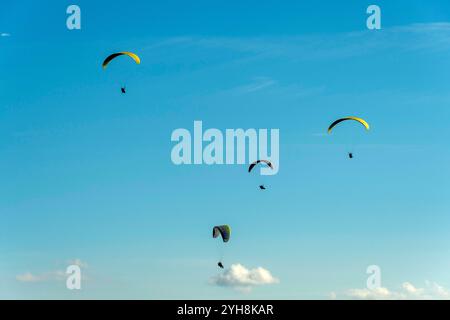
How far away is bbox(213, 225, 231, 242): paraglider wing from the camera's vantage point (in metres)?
61.2

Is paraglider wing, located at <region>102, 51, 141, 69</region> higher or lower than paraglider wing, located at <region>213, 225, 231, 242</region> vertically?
higher

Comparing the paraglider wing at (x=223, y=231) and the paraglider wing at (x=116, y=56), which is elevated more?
the paraglider wing at (x=116, y=56)

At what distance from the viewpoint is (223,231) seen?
6244 centimetres

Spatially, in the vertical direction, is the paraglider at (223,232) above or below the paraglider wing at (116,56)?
below

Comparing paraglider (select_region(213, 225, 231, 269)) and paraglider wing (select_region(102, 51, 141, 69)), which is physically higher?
paraglider wing (select_region(102, 51, 141, 69))

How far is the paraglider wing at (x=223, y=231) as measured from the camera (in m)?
61.2
